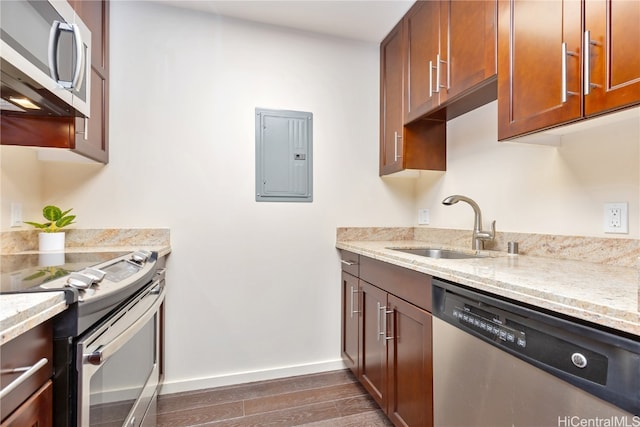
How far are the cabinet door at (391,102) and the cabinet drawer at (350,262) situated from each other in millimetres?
689

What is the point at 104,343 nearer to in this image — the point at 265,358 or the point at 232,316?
the point at 232,316

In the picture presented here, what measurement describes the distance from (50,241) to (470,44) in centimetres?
235

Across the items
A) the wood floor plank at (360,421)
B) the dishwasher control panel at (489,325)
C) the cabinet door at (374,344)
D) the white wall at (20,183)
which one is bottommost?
the wood floor plank at (360,421)

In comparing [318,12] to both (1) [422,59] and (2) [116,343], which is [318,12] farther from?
(2) [116,343]

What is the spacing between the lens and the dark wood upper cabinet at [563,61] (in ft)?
2.83

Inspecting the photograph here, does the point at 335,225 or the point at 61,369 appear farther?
the point at 335,225

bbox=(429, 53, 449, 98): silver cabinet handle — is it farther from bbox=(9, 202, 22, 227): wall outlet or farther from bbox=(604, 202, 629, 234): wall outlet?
bbox=(9, 202, 22, 227): wall outlet

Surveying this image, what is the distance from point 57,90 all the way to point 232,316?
60.8 inches

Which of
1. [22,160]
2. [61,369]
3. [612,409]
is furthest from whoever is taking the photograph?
[22,160]

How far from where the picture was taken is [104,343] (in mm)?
900

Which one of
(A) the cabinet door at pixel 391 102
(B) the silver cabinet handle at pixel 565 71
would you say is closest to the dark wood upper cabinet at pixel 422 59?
(A) the cabinet door at pixel 391 102

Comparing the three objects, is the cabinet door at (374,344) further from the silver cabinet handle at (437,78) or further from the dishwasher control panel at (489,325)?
the silver cabinet handle at (437,78)

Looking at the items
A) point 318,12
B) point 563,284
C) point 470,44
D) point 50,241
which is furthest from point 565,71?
point 50,241

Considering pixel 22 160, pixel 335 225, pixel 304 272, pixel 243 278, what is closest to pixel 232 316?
pixel 243 278
